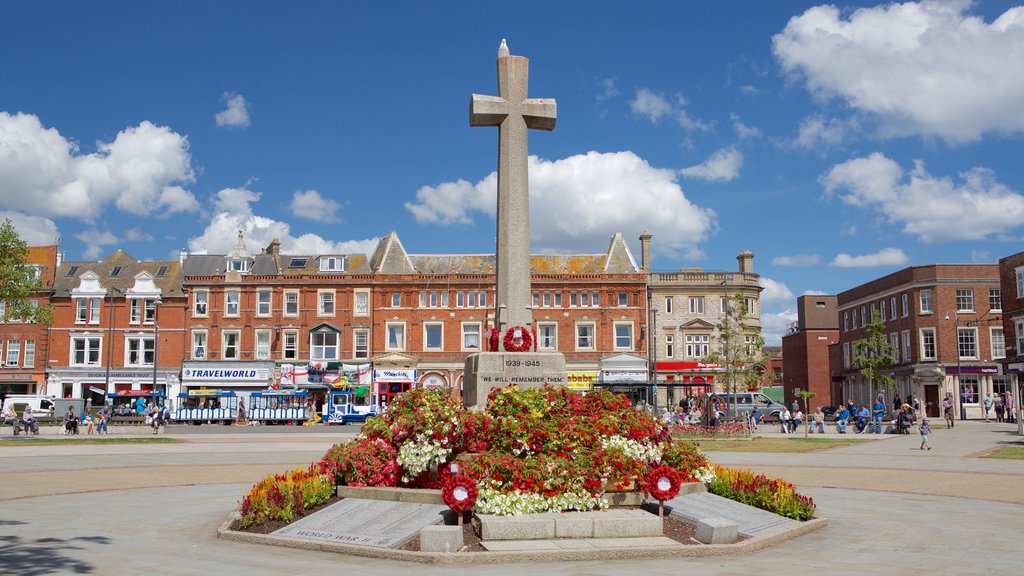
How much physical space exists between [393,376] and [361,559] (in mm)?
51665

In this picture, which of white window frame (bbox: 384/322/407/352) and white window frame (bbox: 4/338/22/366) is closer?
white window frame (bbox: 384/322/407/352)

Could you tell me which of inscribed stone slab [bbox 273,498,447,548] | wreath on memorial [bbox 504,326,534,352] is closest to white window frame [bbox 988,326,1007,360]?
wreath on memorial [bbox 504,326,534,352]

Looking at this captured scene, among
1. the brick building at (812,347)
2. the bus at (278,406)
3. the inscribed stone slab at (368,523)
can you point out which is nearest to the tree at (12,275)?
the bus at (278,406)

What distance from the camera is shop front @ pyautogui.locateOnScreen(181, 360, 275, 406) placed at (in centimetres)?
6259

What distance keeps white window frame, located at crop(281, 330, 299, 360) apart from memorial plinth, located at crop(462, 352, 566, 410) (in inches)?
1996

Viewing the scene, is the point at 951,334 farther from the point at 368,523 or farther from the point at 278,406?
the point at 368,523

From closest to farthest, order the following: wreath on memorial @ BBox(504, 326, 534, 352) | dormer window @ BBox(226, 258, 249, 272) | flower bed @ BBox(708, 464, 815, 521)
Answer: flower bed @ BBox(708, 464, 815, 521)
wreath on memorial @ BBox(504, 326, 534, 352)
dormer window @ BBox(226, 258, 249, 272)

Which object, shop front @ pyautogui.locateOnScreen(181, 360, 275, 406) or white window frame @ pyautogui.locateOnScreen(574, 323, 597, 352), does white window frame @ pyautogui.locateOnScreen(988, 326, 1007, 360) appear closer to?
white window frame @ pyautogui.locateOnScreen(574, 323, 597, 352)

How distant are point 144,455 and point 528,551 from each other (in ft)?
73.4

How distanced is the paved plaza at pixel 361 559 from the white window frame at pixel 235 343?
36307 mm

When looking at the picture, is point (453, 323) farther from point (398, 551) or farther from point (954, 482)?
point (398, 551)

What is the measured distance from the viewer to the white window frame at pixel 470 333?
6369 centimetres

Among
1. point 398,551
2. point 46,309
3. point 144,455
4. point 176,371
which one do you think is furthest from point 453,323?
point 398,551

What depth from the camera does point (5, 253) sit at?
37.0m
